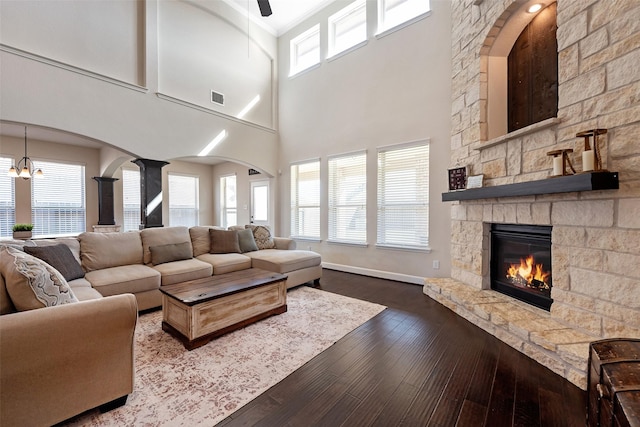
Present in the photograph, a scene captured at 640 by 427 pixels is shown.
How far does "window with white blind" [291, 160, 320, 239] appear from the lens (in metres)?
5.65

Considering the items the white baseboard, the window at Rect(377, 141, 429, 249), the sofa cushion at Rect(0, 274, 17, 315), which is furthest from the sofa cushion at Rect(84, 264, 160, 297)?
the window at Rect(377, 141, 429, 249)

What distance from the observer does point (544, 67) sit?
2682 millimetres

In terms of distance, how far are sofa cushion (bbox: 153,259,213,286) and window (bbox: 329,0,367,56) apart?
478 centimetres

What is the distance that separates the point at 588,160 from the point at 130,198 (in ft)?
28.2

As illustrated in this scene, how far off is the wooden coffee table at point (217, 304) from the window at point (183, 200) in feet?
18.9

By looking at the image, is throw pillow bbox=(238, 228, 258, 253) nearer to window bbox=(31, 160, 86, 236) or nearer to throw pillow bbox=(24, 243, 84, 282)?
throw pillow bbox=(24, 243, 84, 282)

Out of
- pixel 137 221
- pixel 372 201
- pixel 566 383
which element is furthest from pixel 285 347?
pixel 137 221

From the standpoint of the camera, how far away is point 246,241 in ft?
14.3

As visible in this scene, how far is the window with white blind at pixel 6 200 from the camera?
533 cm

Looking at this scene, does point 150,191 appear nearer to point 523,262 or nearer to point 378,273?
point 378,273

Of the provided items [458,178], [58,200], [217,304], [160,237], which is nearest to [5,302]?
[217,304]

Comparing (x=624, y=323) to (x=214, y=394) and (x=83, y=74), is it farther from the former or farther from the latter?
(x=83, y=74)

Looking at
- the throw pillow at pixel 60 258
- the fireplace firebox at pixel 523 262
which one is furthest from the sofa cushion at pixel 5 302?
the fireplace firebox at pixel 523 262

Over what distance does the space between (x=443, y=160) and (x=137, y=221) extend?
7.63m
